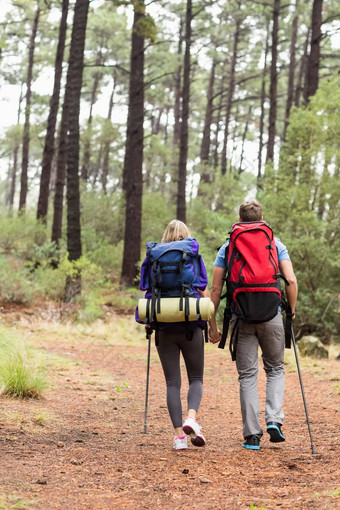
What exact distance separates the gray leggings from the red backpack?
1.40 ft

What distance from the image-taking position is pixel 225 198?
27891 millimetres

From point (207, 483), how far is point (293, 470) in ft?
2.14

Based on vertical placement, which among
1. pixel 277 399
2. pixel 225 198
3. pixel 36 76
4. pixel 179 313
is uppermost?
pixel 36 76

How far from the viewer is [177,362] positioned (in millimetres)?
4934

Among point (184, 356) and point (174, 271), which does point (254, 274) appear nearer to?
point (174, 271)

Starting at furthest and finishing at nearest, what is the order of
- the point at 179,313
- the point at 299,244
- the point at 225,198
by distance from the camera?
the point at 225,198, the point at 299,244, the point at 179,313

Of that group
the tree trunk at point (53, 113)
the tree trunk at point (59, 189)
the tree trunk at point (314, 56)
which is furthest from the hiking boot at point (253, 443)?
the tree trunk at point (53, 113)

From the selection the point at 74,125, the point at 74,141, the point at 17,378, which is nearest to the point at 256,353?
the point at 17,378

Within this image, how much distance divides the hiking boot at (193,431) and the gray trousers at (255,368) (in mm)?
362

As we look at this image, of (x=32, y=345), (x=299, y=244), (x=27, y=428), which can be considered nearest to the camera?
(x=27, y=428)

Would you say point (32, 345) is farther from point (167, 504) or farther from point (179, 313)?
point (167, 504)

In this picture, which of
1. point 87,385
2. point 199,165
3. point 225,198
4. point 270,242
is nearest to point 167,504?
point 270,242

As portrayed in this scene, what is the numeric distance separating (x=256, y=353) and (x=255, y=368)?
12cm

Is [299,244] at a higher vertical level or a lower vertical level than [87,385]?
higher
